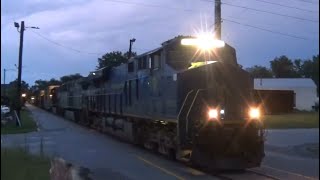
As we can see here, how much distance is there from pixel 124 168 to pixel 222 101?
12.6 ft

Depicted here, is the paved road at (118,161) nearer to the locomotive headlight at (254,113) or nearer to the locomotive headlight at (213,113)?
the locomotive headlight at (213,113)

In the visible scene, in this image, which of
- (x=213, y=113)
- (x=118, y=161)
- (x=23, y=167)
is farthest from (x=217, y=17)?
(x=23, y=167)

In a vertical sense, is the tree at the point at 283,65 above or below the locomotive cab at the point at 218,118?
above

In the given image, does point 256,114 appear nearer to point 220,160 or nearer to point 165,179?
point 220,160

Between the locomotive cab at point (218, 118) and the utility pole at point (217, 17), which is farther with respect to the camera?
the utility pole at point (217, 17)

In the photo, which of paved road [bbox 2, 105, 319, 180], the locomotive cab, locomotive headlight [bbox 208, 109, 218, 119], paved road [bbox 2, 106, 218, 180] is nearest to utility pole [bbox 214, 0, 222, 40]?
paved road [bbox 2, 105, 319, 180]

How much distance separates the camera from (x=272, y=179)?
1398 cm

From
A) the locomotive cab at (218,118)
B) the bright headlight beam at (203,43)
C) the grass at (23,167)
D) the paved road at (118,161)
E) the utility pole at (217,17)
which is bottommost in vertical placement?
the paved road at (118,161)

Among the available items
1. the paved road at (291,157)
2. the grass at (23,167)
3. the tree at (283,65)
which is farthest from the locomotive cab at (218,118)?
the tree at (283,65)

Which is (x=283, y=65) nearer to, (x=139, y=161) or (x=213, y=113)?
(x=139, y=161)

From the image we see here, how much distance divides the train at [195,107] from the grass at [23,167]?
12.9 feet

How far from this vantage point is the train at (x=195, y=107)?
584 inches

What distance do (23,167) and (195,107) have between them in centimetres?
487

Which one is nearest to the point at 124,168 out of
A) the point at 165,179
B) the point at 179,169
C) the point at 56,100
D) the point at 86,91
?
the point at 179,169
